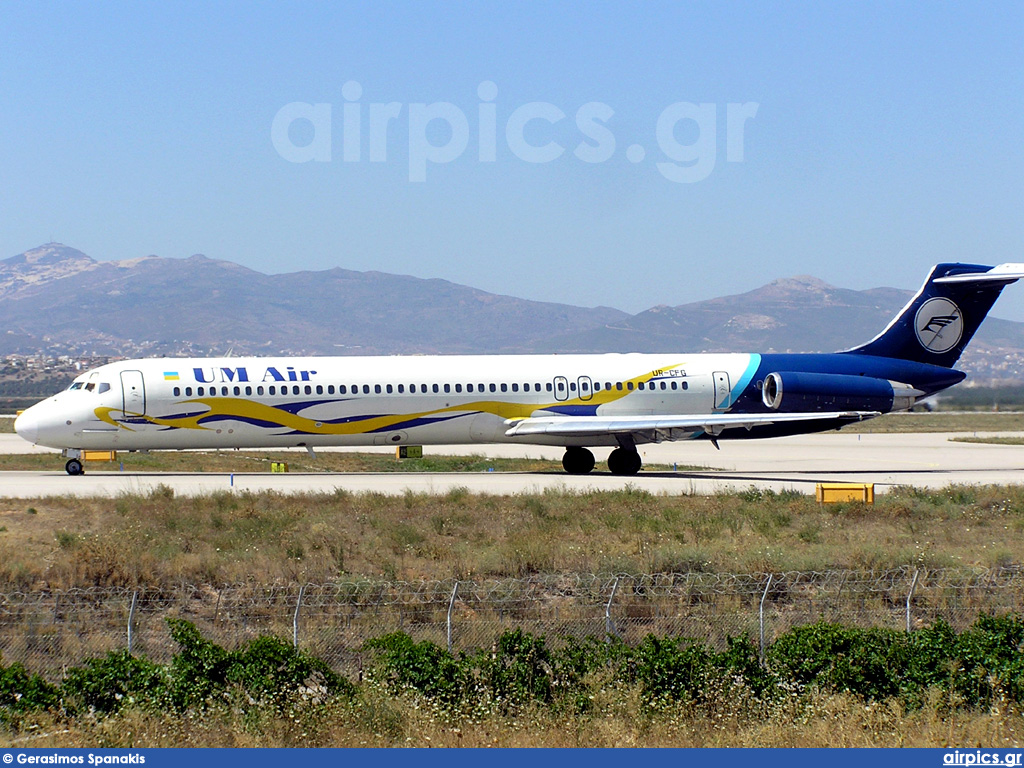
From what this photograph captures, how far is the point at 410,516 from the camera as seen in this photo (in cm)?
2458

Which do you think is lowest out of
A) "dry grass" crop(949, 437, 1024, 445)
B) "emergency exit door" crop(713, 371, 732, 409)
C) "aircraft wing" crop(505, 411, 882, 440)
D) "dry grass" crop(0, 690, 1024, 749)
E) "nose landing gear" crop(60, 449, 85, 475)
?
"dry grass" crop(949, 437, 1024, 445)

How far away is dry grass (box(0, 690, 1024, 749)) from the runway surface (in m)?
15.8

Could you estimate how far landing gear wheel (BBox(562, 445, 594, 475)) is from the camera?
1421 inches

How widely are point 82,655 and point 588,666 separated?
6.84 m

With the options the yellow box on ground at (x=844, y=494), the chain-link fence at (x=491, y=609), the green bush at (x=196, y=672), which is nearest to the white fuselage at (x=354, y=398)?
the yellow box on ground at (x=844, y=494)

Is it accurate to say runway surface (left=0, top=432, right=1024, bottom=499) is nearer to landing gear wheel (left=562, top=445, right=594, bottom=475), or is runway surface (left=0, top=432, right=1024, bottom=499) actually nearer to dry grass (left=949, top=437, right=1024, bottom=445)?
landing gear wheel (left=562, top=445, right=594, bottom=475)

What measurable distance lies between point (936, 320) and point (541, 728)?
2902 cm

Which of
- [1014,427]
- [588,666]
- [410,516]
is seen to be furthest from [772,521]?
→ [1014,427]

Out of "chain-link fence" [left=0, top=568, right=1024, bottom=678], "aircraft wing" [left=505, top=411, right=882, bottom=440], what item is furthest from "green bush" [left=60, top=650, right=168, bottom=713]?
"aircraft wing" [left=505, top=411, right=882, bottom=440]

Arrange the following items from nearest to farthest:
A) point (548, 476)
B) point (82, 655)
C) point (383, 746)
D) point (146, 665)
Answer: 1. point (383, 746)
2. point (146, 665)
3. point (82, 655)
4. point (548, 476)

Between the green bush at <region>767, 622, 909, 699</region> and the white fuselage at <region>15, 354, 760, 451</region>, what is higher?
the white fuselage at <region>15, 354, 760, 451</region>

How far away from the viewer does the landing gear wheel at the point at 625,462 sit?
35.2 metres

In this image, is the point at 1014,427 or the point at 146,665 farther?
the point at 1014,427

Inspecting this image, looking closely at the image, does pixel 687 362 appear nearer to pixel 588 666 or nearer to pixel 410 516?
pixel 410 516
